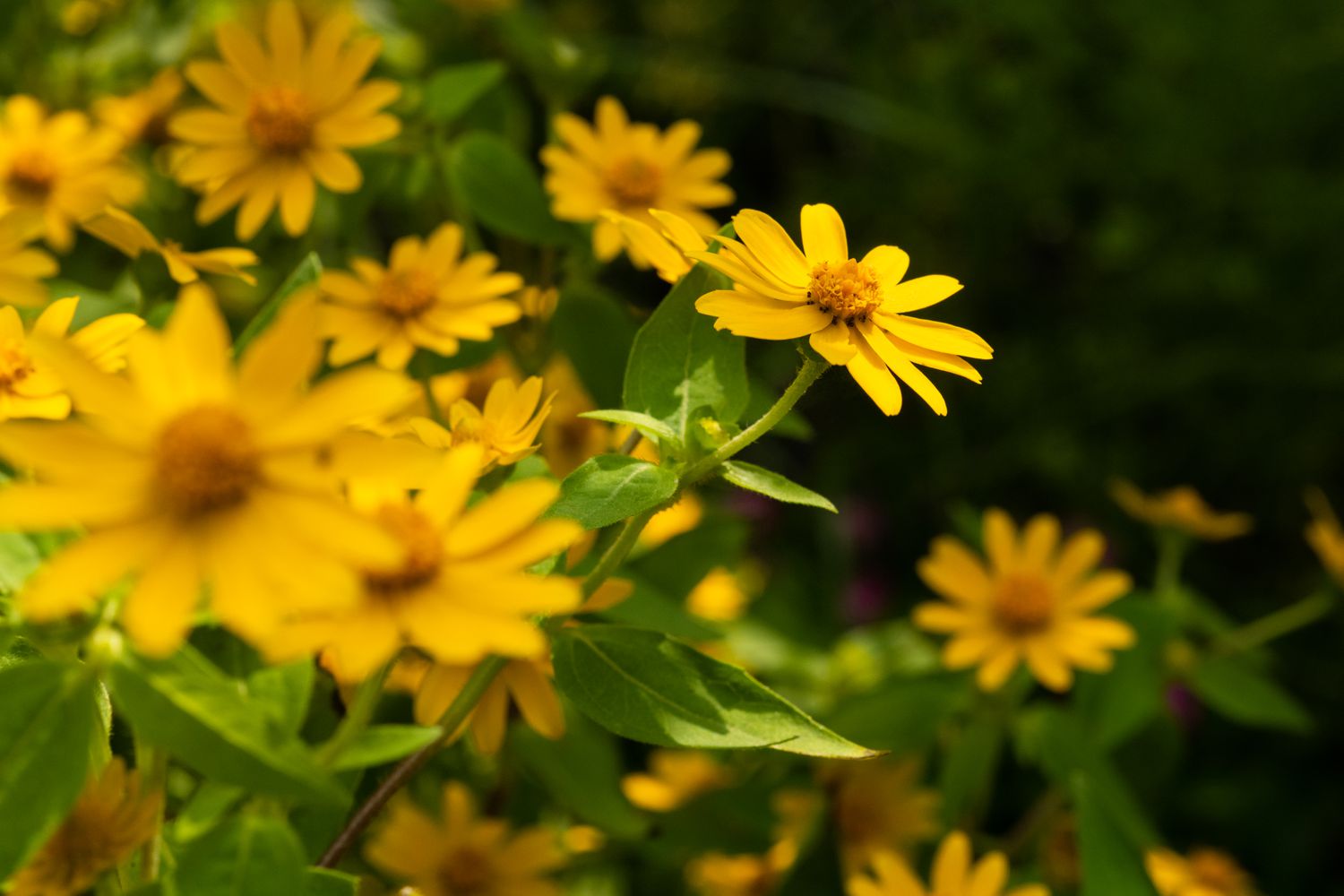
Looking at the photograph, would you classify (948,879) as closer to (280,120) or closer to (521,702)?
(521,702)

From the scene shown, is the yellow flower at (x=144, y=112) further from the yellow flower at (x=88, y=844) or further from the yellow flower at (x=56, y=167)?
the yellow flower at (x=88, y=844)

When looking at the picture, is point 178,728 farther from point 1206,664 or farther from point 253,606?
point 1206,664

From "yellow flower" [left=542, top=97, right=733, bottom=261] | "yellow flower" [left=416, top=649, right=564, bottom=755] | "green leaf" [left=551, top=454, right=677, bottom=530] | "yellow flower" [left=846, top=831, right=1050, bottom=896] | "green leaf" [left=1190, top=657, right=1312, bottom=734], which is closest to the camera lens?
"green leaf" [left=551, top=454, right=677, bottom=530]

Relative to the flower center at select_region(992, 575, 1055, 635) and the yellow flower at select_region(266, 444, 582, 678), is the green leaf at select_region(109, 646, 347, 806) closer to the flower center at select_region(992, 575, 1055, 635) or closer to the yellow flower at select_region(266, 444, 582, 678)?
the yellow flower at select_region(266, 444, 582, 678)

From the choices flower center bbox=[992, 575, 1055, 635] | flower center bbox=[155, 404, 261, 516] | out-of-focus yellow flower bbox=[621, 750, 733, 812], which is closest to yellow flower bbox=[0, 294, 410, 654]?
flower center bbox=[155, 404, 261, 516]

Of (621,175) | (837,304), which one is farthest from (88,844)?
(621,175)
